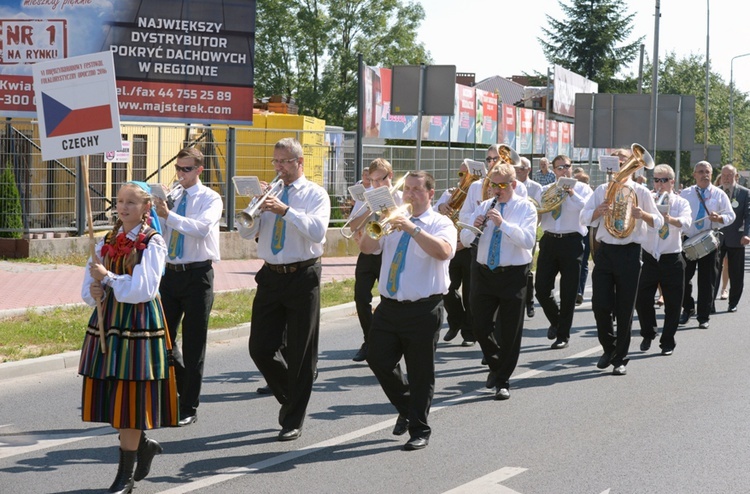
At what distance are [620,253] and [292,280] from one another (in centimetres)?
393

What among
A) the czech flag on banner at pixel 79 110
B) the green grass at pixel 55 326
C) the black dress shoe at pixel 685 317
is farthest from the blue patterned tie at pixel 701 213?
the czech flag on banner at pixel 79 110

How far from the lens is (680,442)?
768cm

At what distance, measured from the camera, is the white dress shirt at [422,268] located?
23.9 ft

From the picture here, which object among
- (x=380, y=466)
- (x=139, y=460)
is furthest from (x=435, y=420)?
(x=139, y=460)

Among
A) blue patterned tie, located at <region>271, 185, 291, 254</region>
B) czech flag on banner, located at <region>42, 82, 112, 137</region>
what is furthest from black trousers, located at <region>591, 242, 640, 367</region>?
czech flag on banner, located at <region>42, 82, 112, 137</region>

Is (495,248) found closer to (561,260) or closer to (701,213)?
(561,260)

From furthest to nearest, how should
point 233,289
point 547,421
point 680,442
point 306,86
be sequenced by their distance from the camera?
point 306,86 < point 233,289 < point 547,421 < point 680,442

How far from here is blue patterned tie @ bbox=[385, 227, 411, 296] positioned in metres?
7.32

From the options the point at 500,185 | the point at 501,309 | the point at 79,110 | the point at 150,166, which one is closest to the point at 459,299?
the point at 501,309

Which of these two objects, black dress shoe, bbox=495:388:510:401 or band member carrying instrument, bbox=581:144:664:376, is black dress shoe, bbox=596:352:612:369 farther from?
black dress shoe, bbox=495:388:510:401

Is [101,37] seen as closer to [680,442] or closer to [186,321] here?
[186,321]

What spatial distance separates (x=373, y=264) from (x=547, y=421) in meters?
2.82

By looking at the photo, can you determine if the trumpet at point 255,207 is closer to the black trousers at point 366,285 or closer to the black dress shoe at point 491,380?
the black dress shoe at point 491,380

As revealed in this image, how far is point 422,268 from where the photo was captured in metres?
7.30
